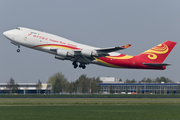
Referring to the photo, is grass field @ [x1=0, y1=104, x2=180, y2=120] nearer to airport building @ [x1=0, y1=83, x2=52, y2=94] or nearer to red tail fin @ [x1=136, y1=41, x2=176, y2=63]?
red tail fin @ [x1=136, y1=41, x2=176, y2=63]

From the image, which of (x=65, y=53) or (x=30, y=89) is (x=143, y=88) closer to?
(x=30, y=89)

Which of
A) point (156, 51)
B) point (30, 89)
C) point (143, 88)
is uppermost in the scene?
point (156, 51)

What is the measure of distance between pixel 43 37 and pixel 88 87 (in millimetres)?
83520

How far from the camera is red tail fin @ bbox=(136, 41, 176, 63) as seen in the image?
5966 centimetres

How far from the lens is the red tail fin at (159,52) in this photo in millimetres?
59656

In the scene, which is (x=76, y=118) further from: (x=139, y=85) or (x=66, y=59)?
(x=139, y=85)

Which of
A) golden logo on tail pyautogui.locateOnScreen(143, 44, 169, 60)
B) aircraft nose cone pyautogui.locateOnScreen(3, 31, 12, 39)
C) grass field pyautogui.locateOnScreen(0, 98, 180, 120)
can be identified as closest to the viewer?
grass field pyautogui.locateOnScreen(0, 98, 180, 120)

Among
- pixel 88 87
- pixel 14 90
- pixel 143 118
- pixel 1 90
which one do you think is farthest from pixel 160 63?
pixel 1 90

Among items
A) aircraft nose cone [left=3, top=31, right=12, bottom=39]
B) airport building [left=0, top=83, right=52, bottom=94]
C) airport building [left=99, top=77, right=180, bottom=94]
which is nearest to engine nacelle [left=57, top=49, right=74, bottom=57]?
aircraft nose cone [left=3, top=31, right=12, bottom=39]

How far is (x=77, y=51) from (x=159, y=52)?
18.3 meters

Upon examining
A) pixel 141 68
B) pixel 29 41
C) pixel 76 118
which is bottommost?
pixel 76 118

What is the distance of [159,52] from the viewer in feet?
200

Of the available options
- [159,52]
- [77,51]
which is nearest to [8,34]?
[77,51]

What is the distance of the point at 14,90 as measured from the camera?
5694 inches
